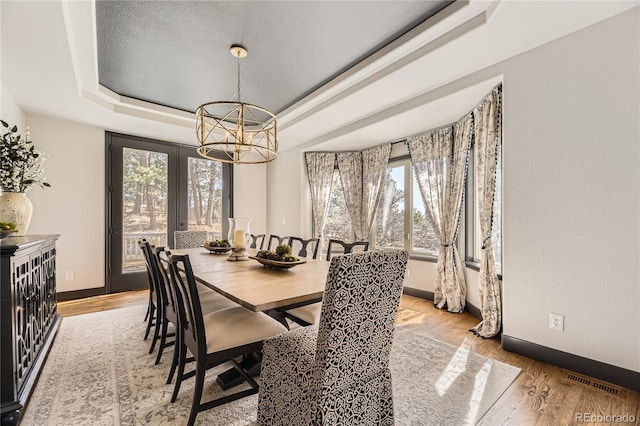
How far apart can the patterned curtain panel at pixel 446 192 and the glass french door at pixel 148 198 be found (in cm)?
378

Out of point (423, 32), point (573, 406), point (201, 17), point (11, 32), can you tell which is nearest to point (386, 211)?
point (423, 32)

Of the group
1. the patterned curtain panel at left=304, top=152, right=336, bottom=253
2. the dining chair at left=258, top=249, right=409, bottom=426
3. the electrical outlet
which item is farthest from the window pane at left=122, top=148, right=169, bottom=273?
the electrical outlet

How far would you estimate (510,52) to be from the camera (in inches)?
93.7

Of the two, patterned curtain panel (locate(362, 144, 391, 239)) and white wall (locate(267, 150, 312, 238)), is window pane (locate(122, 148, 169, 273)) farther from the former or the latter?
patterned curtain panel (locate(362, 144, 391, 239))

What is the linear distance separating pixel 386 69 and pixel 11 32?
9.88ft

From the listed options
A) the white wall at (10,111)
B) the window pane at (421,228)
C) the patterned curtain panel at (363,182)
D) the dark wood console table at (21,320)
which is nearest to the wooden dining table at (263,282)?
the dark wood console table at (21,320)

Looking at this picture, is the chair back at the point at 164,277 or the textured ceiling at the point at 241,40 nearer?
the chair back at the point at 164,277

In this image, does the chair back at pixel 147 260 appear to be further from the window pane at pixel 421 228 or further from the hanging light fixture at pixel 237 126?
the window pane at pixel 421 228

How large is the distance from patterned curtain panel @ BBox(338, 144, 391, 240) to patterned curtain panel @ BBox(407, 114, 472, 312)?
794 mm

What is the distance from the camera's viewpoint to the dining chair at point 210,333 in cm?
154

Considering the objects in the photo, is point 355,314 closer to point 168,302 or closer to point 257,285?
point 257,285

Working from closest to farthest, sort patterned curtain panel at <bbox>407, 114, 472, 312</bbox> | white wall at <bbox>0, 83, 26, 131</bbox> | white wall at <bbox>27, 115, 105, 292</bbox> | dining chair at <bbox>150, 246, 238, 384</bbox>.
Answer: dining chair at <bbox>150, 246, 238, 384</bbox> < white wall at <bbox>0, 83, 26, 131</bbox> < patterned curtain panel at <bbox>407, 114, 472, 312</bbox> < white wall at <bbox>27, 115, 105, 292</bbox>

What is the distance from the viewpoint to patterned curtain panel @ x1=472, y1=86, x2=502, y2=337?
2.75 metres

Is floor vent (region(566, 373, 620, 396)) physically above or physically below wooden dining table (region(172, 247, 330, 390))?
below
